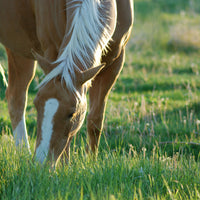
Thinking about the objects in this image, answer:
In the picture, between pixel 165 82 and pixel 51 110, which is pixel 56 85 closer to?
pixel 51 110

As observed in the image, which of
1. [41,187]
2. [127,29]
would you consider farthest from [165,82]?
[41,187]

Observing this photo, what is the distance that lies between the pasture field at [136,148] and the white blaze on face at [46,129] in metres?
0.08

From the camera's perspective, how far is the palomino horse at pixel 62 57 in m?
2.73

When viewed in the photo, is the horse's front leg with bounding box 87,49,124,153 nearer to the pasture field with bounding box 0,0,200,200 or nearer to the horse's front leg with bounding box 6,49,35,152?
the pasture field with bounding box 0,0,200,200

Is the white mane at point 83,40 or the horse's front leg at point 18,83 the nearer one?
the white mane at point 83,40

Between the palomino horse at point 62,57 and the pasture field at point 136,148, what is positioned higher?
the palomino horse at point 62,57

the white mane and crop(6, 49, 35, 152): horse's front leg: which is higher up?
the white mane

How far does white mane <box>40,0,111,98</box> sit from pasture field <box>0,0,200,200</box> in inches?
24.8

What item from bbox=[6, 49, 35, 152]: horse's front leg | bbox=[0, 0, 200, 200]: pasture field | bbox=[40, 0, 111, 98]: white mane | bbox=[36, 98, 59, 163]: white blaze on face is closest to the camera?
bbox=[0, 0, 200, 200]: pasture field

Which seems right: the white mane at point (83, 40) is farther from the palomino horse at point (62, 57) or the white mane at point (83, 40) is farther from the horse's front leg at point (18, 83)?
the horse's front leg at point (18, 83)

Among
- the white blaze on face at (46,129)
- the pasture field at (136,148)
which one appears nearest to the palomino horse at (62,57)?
the white blaze on face at (46,129)

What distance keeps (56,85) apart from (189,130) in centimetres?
225

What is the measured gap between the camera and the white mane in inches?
110

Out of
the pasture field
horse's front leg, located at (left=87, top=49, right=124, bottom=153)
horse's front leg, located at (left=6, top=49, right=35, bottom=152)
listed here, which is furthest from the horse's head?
horse's front leg, located at (left=6, top=49, right=35, bottom=152)
